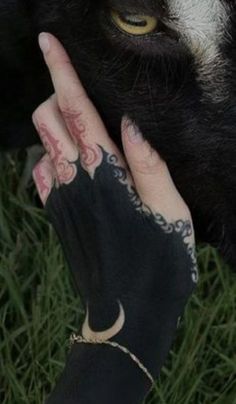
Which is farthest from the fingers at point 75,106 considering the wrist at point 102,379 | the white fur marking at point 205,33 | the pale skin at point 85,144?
the wrist at point 102,379

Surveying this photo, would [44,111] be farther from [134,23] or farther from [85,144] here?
[134,23]

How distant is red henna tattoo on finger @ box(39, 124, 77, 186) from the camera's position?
1659 mm

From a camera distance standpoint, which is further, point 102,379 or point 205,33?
point 102,379

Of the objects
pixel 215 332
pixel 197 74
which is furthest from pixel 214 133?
pixel 215 332

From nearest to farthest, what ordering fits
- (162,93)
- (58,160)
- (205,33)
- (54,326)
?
(205,33)
(162,93)
(58,160)
(54,326)

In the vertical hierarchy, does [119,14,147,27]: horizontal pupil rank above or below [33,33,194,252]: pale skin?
above

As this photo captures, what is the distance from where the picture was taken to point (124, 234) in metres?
1.61

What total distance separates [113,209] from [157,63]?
0.26m

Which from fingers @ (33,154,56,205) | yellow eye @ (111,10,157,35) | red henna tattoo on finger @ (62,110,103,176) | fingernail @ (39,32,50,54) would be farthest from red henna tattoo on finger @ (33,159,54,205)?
yellow eye @ (111,10,157,35)

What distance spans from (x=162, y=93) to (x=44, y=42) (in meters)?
0.25

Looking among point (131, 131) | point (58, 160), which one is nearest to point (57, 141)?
point (58, 160)

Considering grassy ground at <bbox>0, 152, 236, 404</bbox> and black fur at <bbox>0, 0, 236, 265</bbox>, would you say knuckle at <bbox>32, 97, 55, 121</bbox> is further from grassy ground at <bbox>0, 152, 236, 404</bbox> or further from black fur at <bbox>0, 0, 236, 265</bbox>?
grassy ground at <bbox>0, 152, 236, 404</bbox>

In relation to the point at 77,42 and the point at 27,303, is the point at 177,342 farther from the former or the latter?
the point at 77,42

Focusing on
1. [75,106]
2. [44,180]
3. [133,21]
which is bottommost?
[44,180]
